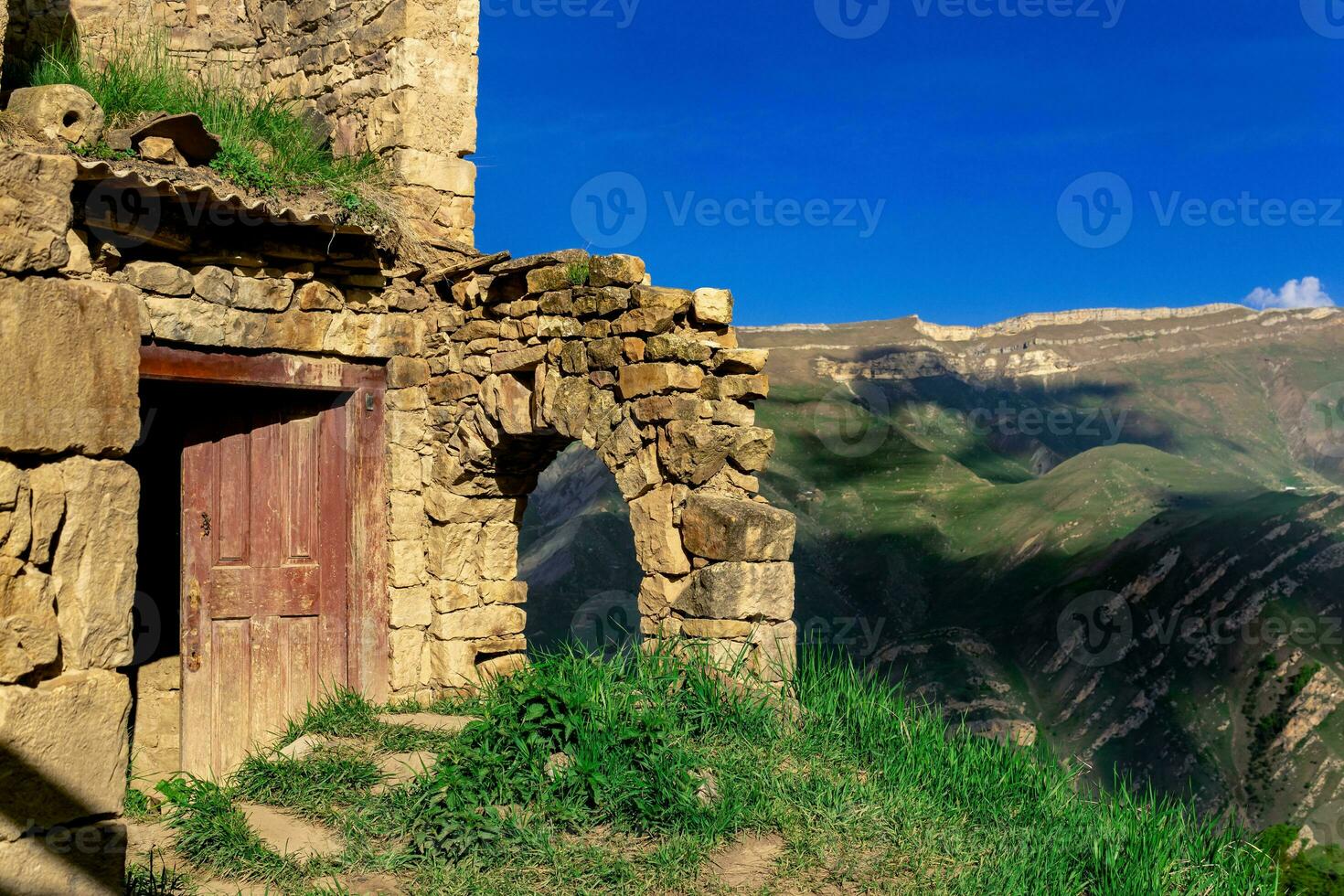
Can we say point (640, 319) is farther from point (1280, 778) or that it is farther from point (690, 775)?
point (1280, 778)

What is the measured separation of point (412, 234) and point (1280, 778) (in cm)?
1434

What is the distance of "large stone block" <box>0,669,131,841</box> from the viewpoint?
239cm

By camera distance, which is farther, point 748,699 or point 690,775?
point 748,699

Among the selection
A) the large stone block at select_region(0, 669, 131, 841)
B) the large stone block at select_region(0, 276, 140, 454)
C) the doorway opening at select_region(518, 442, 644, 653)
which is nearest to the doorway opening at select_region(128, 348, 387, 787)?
the large stone block at select_region(0, 276, 140, 454)

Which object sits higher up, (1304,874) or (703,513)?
(703,513)

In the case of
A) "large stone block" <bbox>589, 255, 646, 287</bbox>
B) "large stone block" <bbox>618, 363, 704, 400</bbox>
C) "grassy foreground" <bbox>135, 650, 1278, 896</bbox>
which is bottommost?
"grassy foreground" <bbox>135, 650, 1278, 896</bbox>

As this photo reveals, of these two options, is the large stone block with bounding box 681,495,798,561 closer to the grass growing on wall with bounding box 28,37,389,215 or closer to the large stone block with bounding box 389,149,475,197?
the grass growing on wall with bounding box 28,37,389,215

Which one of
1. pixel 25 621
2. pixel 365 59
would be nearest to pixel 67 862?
pixel 25 621

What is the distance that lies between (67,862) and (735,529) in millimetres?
3481

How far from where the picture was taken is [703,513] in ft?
18.4

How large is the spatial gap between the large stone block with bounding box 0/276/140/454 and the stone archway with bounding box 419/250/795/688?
A: 328 cm

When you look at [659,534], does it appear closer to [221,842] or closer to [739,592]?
[739,592]

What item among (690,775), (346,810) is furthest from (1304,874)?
(346,810)

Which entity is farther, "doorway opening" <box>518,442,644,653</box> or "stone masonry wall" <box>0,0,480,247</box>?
"doorway opening" <box>518,442,644,653</box>
